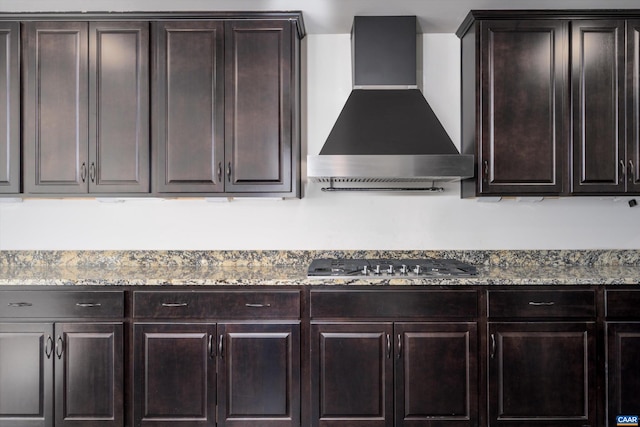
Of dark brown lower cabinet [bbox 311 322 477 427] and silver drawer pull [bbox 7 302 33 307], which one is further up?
silver drawer pull [bbox 7 302 33 307]

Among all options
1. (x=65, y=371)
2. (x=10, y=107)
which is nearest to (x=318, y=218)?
(x=65, y=371)

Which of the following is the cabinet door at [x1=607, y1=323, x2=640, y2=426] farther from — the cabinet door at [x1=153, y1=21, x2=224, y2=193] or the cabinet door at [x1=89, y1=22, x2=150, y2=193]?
the cabinet door at [x1=89, y1=22, x2=150, y2=193]

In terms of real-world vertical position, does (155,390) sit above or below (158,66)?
below

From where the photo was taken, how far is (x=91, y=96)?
2451 millimetres

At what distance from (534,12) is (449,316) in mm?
1843

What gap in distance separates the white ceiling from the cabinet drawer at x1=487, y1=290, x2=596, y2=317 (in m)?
1.66

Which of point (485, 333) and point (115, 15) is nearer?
point (485, 333)

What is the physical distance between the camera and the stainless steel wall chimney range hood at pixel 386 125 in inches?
88.5

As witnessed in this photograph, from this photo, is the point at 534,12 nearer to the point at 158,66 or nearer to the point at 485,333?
the point at 485,333

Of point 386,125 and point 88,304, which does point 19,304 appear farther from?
point 386,125

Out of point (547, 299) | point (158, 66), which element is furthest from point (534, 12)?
point (158, 66)

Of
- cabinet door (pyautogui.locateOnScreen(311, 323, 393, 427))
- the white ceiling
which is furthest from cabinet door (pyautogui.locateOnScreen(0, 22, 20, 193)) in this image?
cabinet door (pyautogui.locateOnScreen(311, 323, 393, 427))

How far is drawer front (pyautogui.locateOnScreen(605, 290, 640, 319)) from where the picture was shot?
2139 mm

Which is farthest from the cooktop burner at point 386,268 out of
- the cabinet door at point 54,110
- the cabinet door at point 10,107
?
the cabinet door at point 10,107
